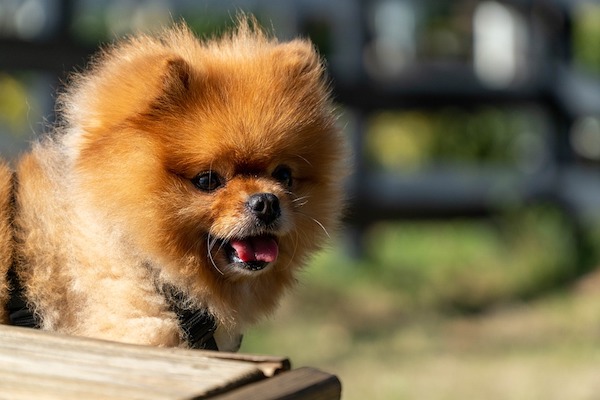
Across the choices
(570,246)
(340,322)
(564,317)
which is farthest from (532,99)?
(340,322)

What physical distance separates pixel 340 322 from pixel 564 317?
1764 millimetres

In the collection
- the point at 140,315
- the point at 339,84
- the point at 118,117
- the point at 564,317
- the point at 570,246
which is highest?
the point at 339,84

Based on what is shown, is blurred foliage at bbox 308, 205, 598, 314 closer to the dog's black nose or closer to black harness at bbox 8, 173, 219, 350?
black harness at bbox 8, 173, 219, 350

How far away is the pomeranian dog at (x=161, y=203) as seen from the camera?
2.61m

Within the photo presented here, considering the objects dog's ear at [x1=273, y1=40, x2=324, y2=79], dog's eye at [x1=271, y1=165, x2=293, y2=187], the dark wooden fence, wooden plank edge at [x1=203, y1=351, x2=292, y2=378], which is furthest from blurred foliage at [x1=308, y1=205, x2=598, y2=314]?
wooden plank edge at [x1=203, y1=351, x2=292, y2=378]

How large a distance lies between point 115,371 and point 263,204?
989 mm

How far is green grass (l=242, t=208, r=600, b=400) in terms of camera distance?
593 centimetres

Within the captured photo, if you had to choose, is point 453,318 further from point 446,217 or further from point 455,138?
point 455,138

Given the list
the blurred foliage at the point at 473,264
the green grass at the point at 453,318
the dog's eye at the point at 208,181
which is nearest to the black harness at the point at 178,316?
the dog's eye at the point at 208,181

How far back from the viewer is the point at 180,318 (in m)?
2.69

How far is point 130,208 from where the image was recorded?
2.65m

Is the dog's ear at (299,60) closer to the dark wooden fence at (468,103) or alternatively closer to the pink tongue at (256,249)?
the pink tongue at (256,249)

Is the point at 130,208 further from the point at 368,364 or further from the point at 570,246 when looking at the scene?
the point at 570,246

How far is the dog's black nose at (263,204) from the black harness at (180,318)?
1.17ft
